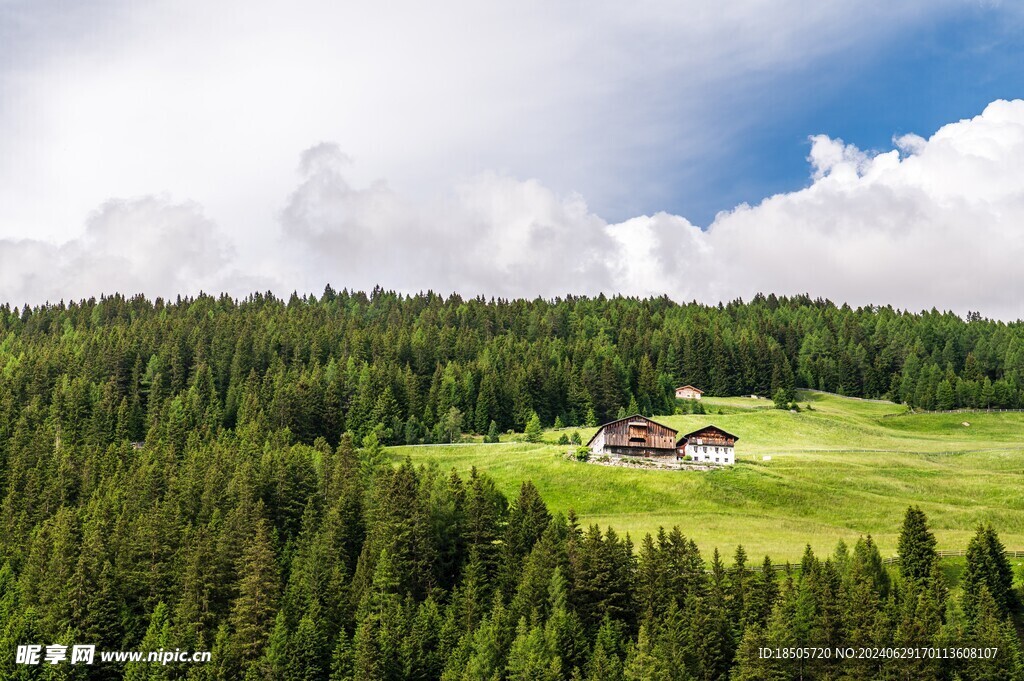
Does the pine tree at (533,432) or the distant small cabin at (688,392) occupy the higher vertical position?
the distant small cabin at (688,392)

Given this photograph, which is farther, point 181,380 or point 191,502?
point 181,380

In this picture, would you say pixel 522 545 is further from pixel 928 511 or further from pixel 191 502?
pixel 928 511

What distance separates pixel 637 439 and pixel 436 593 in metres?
52.0

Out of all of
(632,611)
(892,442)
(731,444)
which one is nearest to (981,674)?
(632,611)

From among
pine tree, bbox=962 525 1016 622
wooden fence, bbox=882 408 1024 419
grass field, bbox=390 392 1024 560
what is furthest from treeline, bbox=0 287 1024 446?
pine tree, bbox=962 525 1016 622

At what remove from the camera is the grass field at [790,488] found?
83062mm

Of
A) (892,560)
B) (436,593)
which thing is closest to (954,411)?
(892,560)

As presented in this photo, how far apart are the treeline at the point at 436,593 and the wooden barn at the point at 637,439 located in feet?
119

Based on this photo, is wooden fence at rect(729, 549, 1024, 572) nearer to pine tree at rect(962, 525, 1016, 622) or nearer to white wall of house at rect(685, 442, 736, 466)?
pine tree at rect(962, 525, 1016, 622)

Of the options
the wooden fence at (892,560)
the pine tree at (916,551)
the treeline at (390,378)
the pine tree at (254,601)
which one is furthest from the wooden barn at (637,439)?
the pine tree at (254,601)

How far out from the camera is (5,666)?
204ft

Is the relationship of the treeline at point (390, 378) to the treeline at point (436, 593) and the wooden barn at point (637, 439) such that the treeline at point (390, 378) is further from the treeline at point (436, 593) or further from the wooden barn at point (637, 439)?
the treeline at point (436, 593)

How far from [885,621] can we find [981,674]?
5887 mm

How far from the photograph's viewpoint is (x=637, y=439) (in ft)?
376
